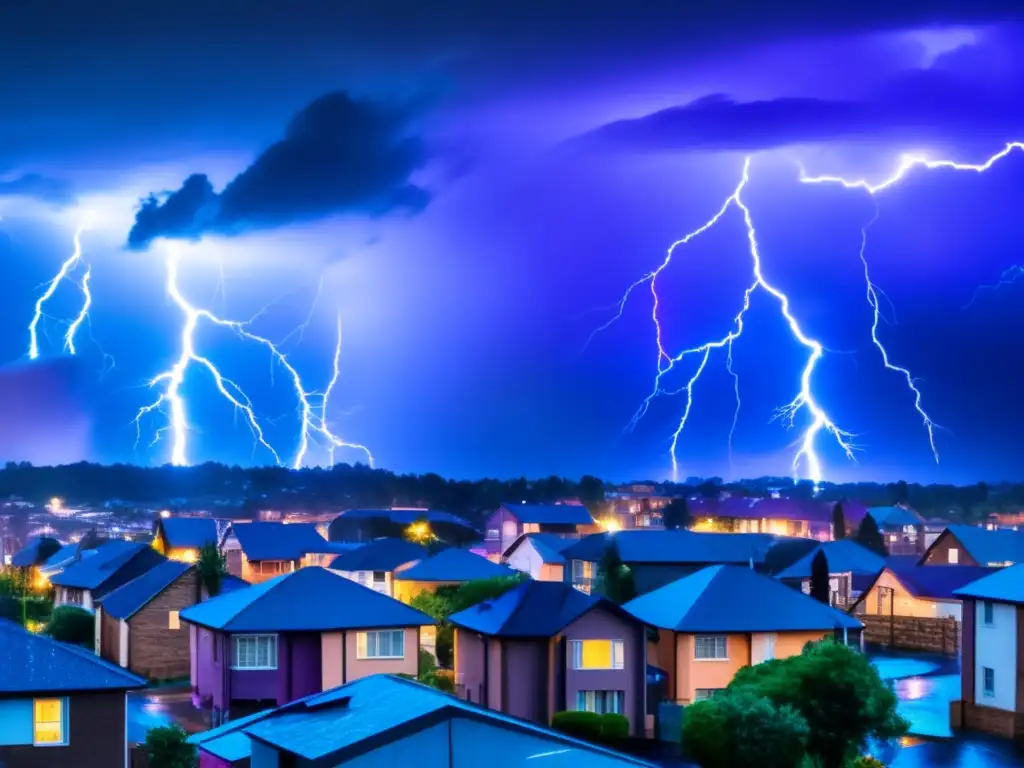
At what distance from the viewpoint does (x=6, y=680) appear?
22078 mm

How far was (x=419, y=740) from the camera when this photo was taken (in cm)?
1825

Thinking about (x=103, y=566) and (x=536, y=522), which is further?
(x=536, y=522)

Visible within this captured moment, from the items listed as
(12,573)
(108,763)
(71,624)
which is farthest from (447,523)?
(108,763)

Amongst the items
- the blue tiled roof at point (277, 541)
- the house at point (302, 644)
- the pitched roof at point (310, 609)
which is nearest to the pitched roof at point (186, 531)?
the blue tiled roof at point (277, 541)

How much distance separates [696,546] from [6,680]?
3963cm

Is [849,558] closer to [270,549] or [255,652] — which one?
[270,549]

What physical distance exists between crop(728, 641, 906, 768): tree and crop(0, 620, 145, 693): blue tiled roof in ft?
37.9

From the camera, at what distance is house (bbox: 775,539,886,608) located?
63312 mm

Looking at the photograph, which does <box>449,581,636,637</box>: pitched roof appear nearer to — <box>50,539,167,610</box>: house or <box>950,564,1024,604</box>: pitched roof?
<box>950,564,1024,604</box>: pitched roof

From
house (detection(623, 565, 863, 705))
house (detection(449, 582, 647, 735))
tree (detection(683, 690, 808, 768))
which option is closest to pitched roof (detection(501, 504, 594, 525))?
house (detection(623, 565, 863, 705))

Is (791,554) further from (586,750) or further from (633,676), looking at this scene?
(586,750)

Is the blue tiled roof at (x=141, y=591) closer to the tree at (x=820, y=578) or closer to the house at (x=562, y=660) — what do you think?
the house at (x=562, y=660)

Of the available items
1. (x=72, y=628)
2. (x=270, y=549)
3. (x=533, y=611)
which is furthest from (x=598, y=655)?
(x=270, y=549)

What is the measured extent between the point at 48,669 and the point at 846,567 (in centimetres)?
4841
